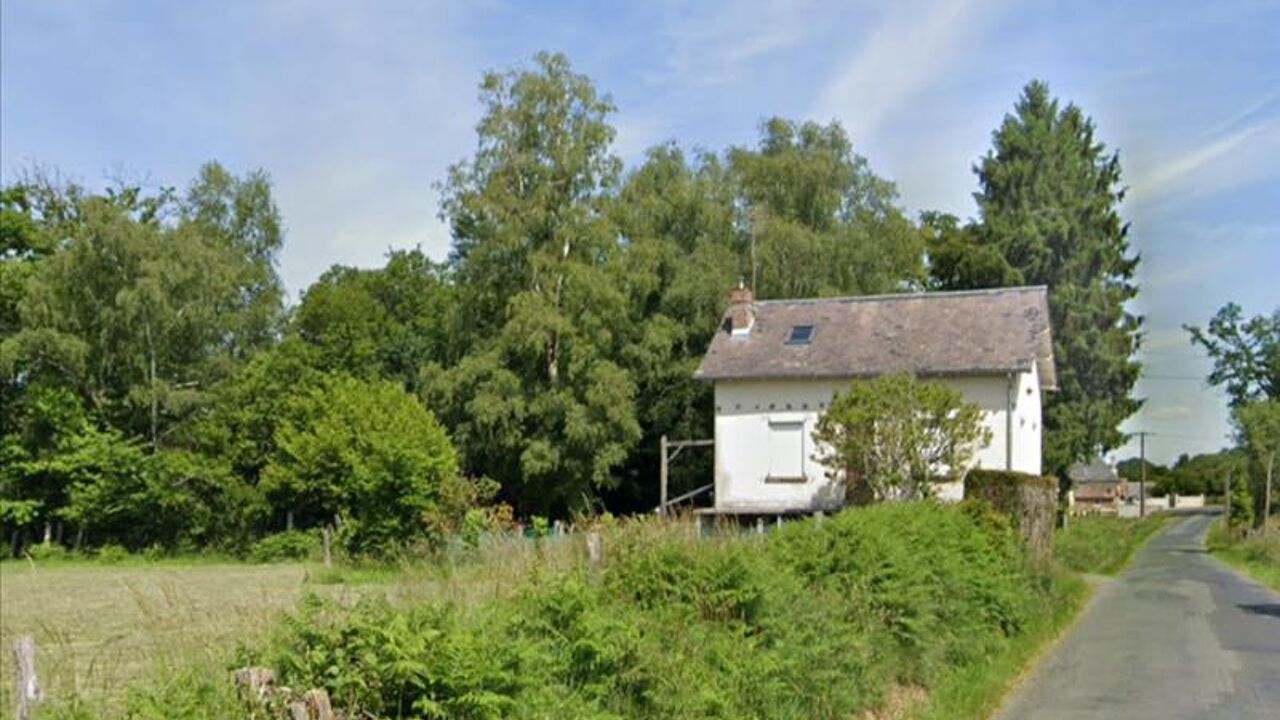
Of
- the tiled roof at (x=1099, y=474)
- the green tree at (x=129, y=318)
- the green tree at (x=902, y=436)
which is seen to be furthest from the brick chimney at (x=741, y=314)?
the tiled roof at (x=1099, y=474)

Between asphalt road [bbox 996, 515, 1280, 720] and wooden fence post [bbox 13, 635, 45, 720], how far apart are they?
896 cm

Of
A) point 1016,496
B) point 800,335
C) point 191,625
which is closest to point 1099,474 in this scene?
point 800,335

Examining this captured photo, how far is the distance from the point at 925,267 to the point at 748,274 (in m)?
11.6

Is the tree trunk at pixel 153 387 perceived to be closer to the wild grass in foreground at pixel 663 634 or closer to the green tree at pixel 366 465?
the green tree at pixel 366 465

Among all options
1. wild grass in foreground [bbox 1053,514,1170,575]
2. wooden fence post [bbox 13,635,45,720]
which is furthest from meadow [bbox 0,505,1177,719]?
wild grass in foreground [bbox 1053,514,1170,575]

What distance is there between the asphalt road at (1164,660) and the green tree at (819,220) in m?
21.0

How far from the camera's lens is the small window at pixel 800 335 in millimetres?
36750

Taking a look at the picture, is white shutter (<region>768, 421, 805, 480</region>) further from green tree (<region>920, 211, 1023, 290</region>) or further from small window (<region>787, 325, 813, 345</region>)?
green tree (<region>920, 211, 1023, 290</region>)

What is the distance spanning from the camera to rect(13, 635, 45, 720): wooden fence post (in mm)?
5355

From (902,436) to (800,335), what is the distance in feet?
28.2

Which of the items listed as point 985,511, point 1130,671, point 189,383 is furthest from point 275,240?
point 1130,671

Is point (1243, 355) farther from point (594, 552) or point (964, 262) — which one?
point (594, 552)

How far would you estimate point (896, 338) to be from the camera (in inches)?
1406

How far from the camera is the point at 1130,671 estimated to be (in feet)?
48.5
